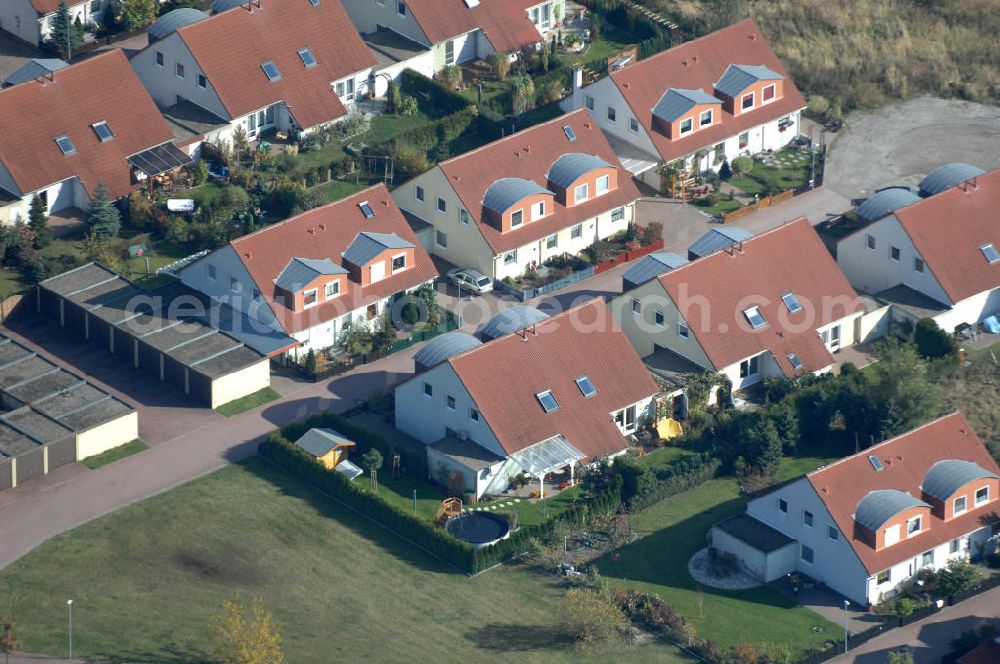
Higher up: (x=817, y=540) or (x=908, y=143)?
(x=908, y=143)

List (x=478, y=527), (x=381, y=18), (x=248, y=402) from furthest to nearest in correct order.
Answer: (x=381, y=18) → (x=248, y=402) → (x=478, y=527)

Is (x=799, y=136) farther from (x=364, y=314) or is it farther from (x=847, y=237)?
(x=364, y=314)

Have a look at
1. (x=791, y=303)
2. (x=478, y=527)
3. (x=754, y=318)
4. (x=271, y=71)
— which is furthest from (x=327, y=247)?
(x=791, y=303)

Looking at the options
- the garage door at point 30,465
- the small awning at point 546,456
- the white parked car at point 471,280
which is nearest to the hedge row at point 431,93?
the white parked car at point 471,280

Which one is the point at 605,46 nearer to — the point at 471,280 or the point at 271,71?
the point at 271,71

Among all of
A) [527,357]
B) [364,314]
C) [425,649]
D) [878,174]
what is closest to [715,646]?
[425,649]

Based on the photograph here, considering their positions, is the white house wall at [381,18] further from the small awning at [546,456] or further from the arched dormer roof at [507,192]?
the small awning at [546,456]

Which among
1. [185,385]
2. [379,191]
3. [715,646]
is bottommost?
[715,646]
